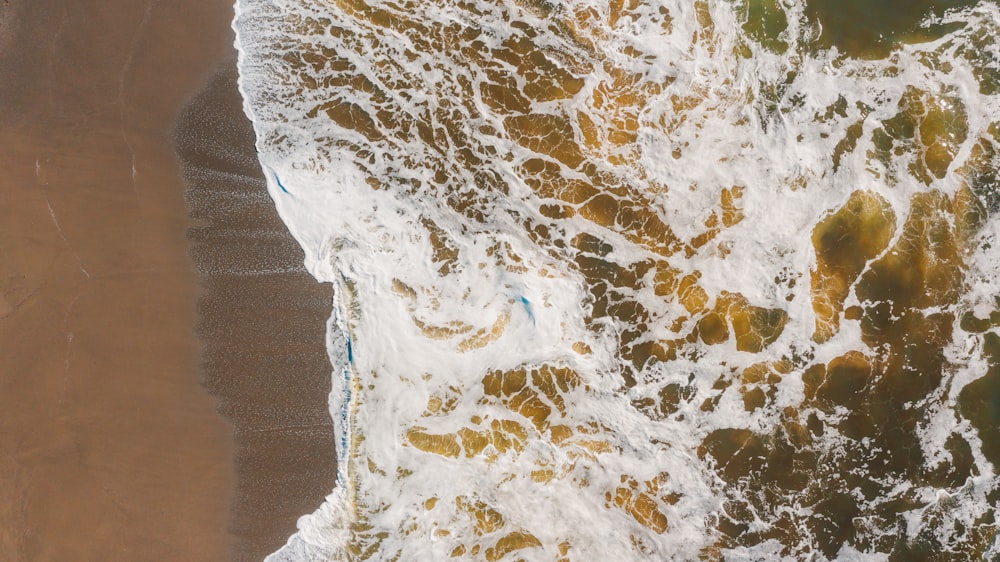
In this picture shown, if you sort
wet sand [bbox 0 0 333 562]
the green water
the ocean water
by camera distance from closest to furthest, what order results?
wet sand [bbox 0 0 333 562] → the ocean water → the green water

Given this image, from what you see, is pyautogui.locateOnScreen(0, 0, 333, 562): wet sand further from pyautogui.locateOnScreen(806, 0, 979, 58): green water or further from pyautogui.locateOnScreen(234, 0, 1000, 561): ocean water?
pyautogui.locateOnScreen(806, 0, 979, 58): green water

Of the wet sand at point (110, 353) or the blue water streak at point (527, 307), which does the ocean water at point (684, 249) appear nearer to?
the blue water streak at point (527, 307)

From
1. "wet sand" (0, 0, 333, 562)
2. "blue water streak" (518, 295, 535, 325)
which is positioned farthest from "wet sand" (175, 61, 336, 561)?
"blue water streak" (518, 295, 535, 325)

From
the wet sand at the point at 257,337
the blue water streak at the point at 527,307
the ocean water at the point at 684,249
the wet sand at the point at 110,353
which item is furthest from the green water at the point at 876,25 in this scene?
the wet sand at the point at 110,353

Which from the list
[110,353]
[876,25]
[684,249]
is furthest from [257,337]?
[876,25]

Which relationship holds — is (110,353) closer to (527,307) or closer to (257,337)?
(257,337)

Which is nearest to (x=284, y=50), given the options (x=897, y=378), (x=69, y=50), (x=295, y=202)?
(x=295, y=202)
